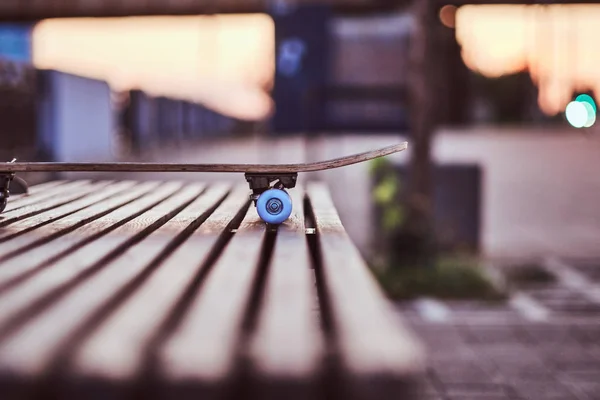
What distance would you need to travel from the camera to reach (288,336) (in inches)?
39.5

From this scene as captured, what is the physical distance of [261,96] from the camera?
12.9 meters

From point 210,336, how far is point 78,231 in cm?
108

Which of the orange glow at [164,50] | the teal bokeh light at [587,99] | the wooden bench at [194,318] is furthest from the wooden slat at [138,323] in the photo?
the orange glow at [164,50]

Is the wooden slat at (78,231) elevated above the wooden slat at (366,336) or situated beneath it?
A: elevated above

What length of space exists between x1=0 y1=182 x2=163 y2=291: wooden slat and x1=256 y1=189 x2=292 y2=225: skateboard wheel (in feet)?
1.28

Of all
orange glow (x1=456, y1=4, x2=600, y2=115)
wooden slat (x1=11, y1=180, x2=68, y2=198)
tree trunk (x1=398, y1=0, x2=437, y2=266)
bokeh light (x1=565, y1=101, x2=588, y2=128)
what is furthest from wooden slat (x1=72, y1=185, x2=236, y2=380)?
tree trunk (x1=398, y1=0, x2=437, y2=266)

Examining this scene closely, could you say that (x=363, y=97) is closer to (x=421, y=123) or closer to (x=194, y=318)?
(x=421, y=123)

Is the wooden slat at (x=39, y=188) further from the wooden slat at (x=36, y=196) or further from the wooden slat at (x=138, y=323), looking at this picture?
the wooden slat at (x=138, y=323)

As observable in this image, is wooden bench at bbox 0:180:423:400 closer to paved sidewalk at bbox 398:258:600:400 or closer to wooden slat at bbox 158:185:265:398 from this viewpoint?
wooden slat at bbox 158:185:265:398

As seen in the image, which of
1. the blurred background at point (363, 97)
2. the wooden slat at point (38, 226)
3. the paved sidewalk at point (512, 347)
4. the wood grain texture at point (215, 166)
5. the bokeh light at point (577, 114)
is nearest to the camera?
the wooden slat at point (38, 226)

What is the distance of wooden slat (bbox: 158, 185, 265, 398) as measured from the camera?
35.7 inches

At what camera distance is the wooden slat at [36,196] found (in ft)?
8.49

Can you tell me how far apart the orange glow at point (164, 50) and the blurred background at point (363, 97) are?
0.04 m

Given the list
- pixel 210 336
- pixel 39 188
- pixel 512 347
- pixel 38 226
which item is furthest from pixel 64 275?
pixel 512 347
